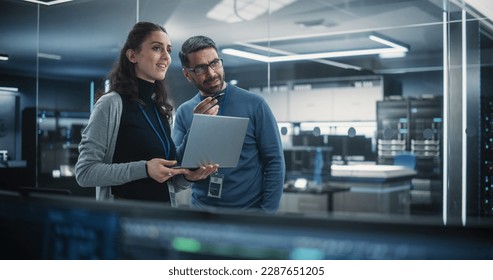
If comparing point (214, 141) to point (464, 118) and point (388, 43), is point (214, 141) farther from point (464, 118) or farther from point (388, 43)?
point (388, 43)

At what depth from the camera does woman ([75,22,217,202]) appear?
1864 mm

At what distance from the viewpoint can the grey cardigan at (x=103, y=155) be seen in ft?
6.09

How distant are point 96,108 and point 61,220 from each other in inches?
38.7

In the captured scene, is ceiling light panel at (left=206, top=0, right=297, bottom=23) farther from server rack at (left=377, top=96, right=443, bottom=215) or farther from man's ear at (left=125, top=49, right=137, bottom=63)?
man's ear at (left=125, top=49, right=137, bottom=63)

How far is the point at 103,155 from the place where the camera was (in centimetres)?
189

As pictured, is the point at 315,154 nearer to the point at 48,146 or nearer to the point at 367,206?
the point at 367,206

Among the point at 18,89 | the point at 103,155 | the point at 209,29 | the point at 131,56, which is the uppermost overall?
the point at 209,29

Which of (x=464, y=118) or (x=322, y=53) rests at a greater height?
(x=322, y=53)

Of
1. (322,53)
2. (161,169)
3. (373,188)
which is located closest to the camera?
(161,169)

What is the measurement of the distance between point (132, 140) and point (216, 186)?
492 millimetres

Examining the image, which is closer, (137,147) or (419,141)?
(137,147)

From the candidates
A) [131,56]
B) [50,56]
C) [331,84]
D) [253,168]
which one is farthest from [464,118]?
[50,56]

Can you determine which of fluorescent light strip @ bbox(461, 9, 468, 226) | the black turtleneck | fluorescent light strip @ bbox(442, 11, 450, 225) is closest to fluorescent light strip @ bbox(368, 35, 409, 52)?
fluorescent light strip @ bbox(442, 11, 450, 225)
